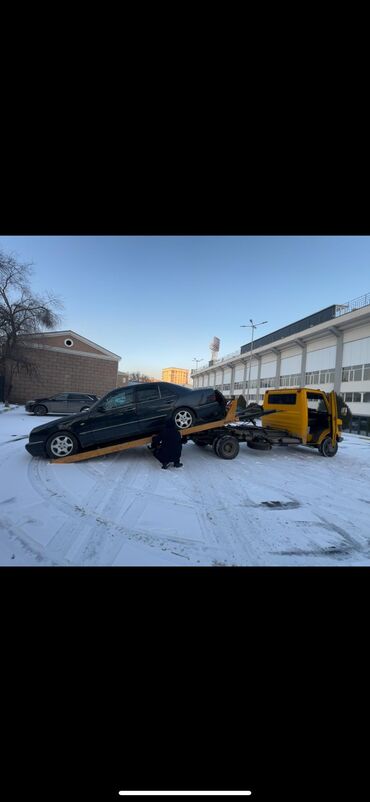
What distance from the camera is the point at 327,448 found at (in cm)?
673

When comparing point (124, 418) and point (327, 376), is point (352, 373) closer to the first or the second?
point (327, 376)

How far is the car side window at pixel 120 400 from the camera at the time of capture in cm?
521

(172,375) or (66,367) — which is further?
(66,367)

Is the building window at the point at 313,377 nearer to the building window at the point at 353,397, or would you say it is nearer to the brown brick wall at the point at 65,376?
the building window at the point at 353,397

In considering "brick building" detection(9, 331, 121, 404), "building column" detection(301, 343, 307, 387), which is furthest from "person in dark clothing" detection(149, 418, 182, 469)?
"building column" detection(301, 343, 307, 387)

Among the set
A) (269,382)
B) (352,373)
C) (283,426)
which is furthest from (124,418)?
(269,382)

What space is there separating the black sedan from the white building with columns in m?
9.97

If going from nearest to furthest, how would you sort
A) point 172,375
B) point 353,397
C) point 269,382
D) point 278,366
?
point 172,375
point 353,397
point 278,366
point 269,382

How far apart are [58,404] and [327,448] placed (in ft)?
31.3

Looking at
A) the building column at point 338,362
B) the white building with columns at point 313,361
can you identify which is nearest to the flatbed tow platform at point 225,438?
the white building with columns at point 313,361

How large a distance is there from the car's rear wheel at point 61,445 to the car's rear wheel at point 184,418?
6.79 feet

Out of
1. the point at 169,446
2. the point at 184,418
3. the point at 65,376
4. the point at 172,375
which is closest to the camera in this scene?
the point at 169,446
